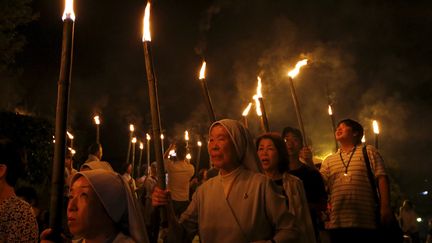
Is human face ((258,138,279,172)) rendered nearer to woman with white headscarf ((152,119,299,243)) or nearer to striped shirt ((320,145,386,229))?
woman with white headscarf ((152,119,299,243))

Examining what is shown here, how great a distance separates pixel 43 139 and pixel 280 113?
10.3 meters

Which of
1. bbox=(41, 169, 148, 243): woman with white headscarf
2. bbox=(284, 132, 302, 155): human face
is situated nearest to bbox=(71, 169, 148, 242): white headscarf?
bbox=(41, 169, 148, 243): woman with white headscarf

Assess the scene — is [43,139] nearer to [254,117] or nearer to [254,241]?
[254,117]

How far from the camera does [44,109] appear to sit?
21562 mm

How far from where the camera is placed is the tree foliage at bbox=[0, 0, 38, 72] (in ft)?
54.4

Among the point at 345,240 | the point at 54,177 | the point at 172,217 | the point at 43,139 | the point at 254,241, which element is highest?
the point at 43,139

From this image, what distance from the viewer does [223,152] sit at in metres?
3.56

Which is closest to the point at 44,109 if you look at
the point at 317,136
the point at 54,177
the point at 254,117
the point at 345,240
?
the point at 254,117

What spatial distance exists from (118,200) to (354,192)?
3761mm

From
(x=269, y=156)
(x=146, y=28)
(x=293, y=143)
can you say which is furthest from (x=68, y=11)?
(x=293, y=143)

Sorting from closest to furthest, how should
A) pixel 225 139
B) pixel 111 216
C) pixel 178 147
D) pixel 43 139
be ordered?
1. pixel 111 216
2. pixel 225 139
3. pixel 178 147
4. pixel 43 139

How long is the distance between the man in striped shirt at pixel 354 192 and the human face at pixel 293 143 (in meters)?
0.70

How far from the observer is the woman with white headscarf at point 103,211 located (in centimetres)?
268

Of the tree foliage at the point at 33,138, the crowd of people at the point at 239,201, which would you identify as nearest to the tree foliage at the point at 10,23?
the tree foliage at the point at 33,138
